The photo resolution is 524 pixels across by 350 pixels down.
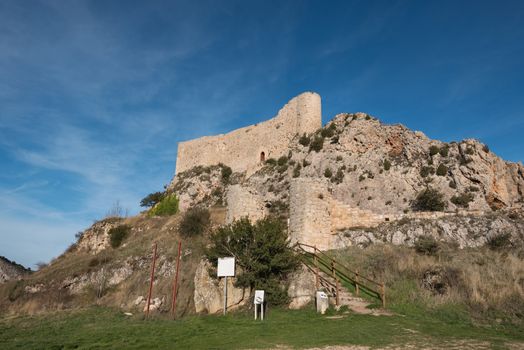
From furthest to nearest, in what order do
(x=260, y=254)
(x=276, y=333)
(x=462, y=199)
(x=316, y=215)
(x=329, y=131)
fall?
(x=329, y=131)
(x=462, y=199)
(x=316, y=215)
(x=260, y=254)
(x=276, y=333)

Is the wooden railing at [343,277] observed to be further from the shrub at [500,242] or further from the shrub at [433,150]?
the shrub at [433,150]

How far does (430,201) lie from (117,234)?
1059 inches

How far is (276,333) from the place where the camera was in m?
10.3

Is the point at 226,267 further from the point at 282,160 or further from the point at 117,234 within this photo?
the point at 282,160

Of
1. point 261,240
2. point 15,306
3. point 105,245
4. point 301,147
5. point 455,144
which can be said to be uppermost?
point 301,147

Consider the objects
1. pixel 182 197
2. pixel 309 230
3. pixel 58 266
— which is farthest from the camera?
pixel 182 197

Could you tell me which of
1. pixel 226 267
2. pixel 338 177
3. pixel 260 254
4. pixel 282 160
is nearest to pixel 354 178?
pixel 338 177

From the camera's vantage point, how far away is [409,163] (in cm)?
3123

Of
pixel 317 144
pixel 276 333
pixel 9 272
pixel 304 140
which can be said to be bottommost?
pixel 276 333

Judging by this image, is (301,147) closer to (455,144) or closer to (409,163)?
(409,163)

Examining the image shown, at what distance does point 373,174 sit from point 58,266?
1117 inches

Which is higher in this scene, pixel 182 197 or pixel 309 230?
pixel 182 197

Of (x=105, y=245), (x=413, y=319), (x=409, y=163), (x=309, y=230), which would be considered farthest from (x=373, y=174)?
(x=105, y=245)

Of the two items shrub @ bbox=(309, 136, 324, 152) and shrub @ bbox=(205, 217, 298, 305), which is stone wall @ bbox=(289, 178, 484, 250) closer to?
shrub @ bbox=(205, 217, 298, 305)
